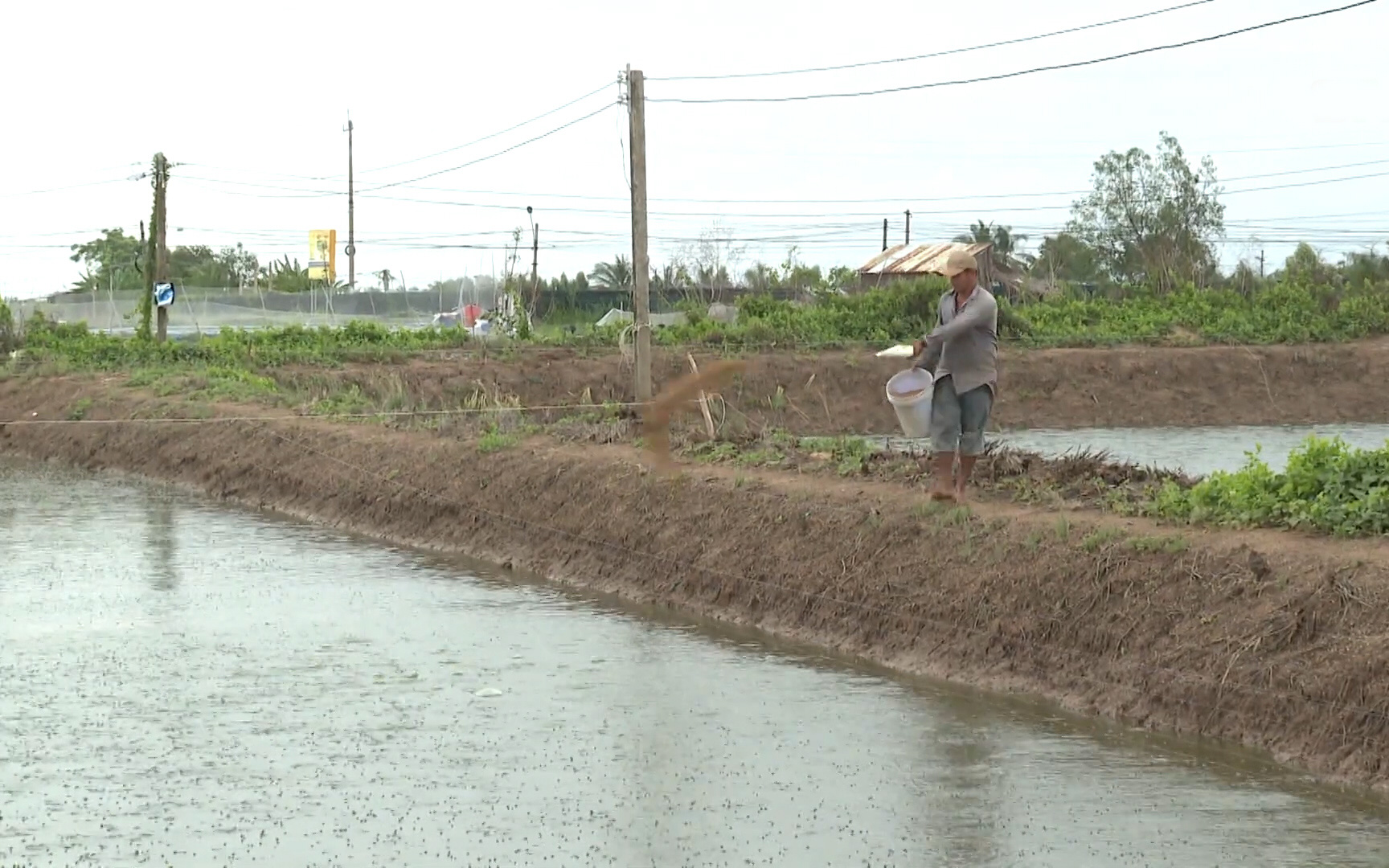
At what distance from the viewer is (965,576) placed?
959 centimetres

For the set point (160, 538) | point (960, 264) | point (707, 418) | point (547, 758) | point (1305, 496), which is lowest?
point (547, 758)

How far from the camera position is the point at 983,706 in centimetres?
867

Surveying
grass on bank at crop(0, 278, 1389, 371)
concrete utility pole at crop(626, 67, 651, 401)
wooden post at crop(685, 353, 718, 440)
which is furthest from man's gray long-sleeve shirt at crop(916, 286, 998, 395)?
grass on bank at crop(0, 278, 1389, 371)

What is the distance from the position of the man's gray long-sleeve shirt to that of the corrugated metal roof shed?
A: 116ft

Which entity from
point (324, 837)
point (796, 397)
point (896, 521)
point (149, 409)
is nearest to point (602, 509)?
point (896, 521)

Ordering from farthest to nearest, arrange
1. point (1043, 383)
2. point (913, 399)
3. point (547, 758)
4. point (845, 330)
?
point (845, 330), point (1043, 383), point (913, 399), point (547, 758)

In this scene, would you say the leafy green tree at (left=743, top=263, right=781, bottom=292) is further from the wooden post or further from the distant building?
the wooden post

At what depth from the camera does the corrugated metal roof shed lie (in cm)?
4798

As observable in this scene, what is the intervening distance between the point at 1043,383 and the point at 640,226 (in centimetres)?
1069

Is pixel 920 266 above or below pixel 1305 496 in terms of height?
above

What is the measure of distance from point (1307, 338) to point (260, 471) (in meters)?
20.4

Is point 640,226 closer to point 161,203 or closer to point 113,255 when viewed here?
point 161,203

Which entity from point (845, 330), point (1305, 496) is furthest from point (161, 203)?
point (1305, 496)

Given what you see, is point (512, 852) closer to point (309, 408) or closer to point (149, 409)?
point (309, 408)
